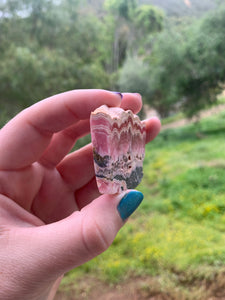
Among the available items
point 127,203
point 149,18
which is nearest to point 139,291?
point 127,203

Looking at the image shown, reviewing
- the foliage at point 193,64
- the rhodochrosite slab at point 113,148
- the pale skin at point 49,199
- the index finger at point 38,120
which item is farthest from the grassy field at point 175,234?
the foliage at point 193,64

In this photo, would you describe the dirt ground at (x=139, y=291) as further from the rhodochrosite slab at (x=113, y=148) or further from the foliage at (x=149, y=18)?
the foliage at (x=149, y=18)

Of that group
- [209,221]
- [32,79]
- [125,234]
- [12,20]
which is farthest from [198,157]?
[12,20]

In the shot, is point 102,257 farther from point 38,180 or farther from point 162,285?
point 38,180

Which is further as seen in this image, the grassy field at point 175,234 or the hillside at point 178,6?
the hillside at point 178,6

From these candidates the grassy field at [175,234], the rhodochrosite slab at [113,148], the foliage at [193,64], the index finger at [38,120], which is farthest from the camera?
the foliage at [193,64]

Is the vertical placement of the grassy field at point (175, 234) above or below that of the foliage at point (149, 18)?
below

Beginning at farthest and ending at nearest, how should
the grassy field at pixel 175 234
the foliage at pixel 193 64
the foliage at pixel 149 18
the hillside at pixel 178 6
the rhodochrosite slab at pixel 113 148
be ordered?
the foliage at pixel 149 18, the hillside at pixel 178 6, the foliage at pixel 193 64, the grassy field at pixel 175 234, the rhodochrosite slab at pixel 113 148
